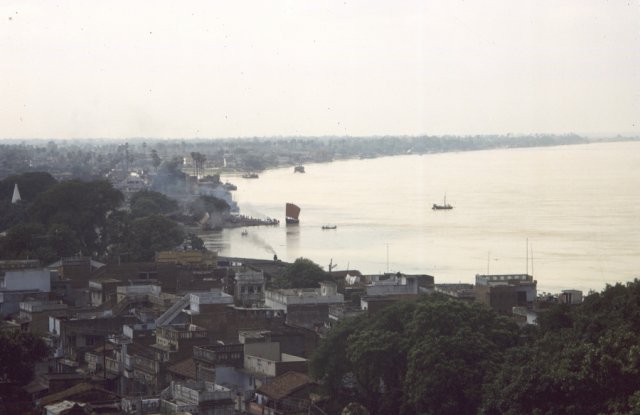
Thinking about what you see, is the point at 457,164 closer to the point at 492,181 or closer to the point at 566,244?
the point at 492,181

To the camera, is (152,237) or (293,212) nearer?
(152,237)

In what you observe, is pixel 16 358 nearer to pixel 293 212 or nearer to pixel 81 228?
pixel 81 228

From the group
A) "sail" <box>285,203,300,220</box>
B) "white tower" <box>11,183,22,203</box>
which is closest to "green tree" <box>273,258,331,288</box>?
"white tower" <box>11,183,22,203</box>

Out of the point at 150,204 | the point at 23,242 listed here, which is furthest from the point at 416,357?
the point at 150,204

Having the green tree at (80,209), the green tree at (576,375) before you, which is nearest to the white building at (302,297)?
the green tree at (576,375)

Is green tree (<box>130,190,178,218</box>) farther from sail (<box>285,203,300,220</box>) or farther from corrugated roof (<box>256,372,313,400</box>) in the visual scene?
corrugated roof (<box>256,372,313,400</box>)

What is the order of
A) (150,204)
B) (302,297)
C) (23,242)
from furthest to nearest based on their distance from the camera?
(150,204), (23,242), (302,297)
